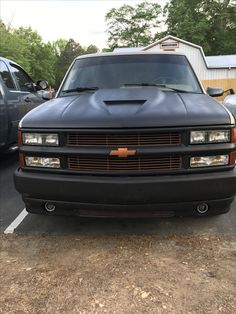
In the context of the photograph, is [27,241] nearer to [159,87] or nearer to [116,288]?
[116,288]

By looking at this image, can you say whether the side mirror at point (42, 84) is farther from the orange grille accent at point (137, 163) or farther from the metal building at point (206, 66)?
the metal building at point (206, 66)

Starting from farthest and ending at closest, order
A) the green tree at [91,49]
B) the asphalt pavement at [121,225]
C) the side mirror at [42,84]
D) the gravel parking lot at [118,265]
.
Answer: the green tree at [91,49] < the side mirror at [42,84] < the asphalt pavement at [121,225] < the gravel parking lot at [118,265]

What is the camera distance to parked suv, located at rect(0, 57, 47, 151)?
669cm

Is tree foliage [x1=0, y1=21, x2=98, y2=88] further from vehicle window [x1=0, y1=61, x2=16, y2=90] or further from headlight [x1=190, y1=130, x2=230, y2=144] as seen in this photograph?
headlight [x1=190, y1=130, x2=230, y2=144]

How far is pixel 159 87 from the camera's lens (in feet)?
15.8

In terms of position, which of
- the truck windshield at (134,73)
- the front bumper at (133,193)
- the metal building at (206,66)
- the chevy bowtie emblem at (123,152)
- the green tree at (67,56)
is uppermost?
the truck windshield at (134,73)

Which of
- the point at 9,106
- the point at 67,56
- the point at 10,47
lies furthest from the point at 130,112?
the point at 67,56

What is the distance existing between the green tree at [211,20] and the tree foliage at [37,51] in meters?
19.8

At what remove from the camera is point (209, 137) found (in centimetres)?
366

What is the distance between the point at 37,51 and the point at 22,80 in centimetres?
6292

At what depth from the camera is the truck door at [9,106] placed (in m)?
6.66

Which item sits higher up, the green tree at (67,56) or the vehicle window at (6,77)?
the vehicle window at (6,77)

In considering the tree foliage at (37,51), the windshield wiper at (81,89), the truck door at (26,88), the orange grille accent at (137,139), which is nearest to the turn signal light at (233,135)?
the orange grille accent at (137,139)

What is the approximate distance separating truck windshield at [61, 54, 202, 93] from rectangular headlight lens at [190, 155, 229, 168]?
1.37m
